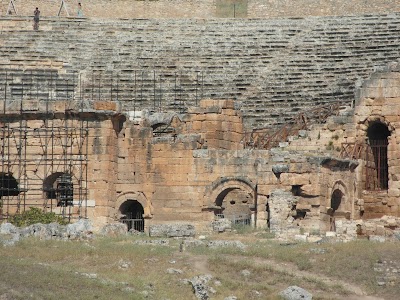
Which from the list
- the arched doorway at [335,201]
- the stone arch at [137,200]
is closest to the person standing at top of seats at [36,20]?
the stone arch at [137,200]

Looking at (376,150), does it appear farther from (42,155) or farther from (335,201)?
(42,155)

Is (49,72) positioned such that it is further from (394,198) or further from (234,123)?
(394,198)

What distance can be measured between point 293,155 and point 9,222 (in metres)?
8.00

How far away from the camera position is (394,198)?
3869 centimetres

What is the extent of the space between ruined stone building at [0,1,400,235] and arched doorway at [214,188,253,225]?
0.05 meters

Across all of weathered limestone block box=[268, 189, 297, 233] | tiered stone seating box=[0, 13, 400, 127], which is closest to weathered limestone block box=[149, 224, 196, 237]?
weathered limestone block box=[268, 189, 297, 233]

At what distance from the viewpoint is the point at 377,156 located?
131ft

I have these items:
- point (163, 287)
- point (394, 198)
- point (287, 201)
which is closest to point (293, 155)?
point (287, 201)

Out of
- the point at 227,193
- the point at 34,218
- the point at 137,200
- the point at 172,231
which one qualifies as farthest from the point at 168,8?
the point at 172,231

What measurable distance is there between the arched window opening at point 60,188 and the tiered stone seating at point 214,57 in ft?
14.7

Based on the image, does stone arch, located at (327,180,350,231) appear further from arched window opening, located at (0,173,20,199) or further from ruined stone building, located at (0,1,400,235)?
arched window opening, located at (0,173,20,199)

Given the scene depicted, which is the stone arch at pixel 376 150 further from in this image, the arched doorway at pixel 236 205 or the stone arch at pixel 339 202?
the arched doorway at pixel 236 205

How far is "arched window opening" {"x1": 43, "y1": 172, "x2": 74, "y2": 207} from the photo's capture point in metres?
37.5

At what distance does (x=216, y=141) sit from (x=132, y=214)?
332 centimetres
